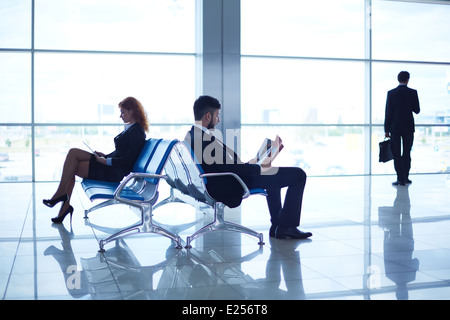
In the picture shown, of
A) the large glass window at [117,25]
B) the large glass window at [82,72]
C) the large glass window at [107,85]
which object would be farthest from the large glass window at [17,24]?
the large glass window at [107,85]

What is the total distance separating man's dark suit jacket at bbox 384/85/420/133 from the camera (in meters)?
7.96

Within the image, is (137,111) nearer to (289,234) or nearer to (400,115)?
(289,234)

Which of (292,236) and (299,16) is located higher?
(299,16)

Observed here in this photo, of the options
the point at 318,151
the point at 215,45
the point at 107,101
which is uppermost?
the point at 215,45

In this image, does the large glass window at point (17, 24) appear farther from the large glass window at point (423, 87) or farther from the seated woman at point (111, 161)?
the large glass window at point (423, 87)

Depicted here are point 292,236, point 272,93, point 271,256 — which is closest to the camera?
point 271,256

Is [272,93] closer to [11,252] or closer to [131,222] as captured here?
[131,222]

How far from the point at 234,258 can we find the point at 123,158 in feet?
5.27

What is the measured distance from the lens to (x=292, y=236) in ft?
13.4

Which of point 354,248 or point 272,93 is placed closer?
point 354,248

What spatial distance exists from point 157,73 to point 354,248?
6434mm

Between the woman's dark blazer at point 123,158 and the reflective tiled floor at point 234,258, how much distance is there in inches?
16.5

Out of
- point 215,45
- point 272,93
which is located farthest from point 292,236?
point 272,93

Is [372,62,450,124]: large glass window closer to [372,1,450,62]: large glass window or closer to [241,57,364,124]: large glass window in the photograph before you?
[372,1,450,62]: large glass window
